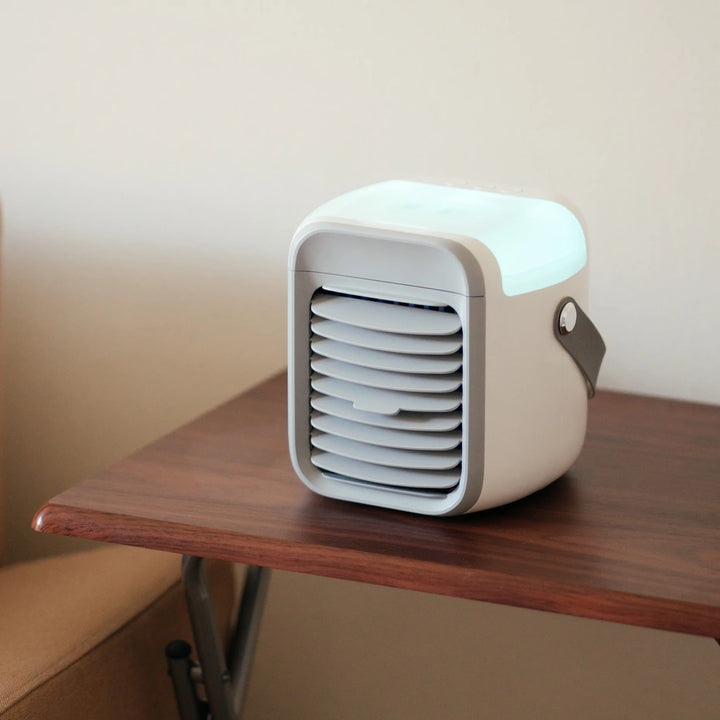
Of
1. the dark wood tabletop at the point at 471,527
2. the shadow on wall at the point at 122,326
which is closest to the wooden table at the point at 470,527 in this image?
the dark wood tabletop at the point at 471,527

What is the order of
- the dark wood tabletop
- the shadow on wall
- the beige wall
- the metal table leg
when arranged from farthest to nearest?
the shadow on wall < the beige wall < the metal table leg < the dark wood tabletop

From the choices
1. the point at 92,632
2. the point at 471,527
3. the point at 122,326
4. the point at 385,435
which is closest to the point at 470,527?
the point at 471,527

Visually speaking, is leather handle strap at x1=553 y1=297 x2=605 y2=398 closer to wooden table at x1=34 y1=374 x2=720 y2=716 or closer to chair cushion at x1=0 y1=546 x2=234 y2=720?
wooden table at x1=34 y1=374 x2=720 y2=716

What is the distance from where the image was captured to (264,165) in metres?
1.33

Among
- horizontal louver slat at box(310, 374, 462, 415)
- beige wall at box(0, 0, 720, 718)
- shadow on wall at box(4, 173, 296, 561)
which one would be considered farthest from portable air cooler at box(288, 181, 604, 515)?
shadow on wall at box(4, 173, 296, 561)

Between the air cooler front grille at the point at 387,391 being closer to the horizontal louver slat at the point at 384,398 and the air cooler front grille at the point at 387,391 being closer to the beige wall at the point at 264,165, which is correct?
the horizontal louver slat at the point at 384,398

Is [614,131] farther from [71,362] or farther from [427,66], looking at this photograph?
[71,362]

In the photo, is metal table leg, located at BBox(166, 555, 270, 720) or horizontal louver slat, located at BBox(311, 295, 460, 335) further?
metal table leg, located at BBox(166, 555, 270, 720)

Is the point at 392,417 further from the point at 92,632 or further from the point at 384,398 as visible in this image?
the point at 92,632

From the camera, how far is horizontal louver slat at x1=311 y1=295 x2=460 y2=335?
0.82m

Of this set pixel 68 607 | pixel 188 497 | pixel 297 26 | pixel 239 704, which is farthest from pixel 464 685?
pixel 297 26

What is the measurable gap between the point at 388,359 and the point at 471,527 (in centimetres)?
16

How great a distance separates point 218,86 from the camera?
52.1 inches

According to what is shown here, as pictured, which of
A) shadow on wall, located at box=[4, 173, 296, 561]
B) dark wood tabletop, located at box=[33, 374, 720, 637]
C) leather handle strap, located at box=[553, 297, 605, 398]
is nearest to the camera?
dark wood tabletop, located at box=[33, 374, 720, 637]
